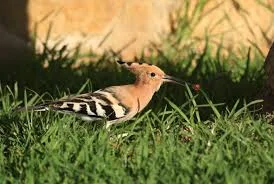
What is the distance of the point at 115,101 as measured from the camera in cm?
689

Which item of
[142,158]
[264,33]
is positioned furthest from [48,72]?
[142,158]

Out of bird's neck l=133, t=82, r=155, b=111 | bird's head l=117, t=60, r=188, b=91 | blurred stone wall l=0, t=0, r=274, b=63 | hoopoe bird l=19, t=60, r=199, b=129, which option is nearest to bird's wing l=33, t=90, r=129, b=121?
hoopoe bird l=19, t=60, r=199, b=129

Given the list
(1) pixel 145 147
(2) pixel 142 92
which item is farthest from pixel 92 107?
(1) pixel 145 147

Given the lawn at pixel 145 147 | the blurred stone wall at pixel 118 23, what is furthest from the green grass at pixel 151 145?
the blurred stone wall at pixel 118 23

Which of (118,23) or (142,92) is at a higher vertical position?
(142,92)

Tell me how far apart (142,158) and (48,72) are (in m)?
3.85

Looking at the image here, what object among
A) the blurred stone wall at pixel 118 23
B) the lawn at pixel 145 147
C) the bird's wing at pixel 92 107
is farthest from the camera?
the blurred stone wall at pixel 118 23

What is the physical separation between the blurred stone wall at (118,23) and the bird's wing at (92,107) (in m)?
3.55

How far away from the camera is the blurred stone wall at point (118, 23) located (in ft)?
34.0

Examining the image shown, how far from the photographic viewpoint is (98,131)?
21.3 feet

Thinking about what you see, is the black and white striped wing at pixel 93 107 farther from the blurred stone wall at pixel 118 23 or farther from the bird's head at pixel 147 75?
the blurred stone wall at pixel 118 23

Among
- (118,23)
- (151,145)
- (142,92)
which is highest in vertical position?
(142,92)

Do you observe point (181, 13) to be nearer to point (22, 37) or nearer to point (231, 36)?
point (231, 36)

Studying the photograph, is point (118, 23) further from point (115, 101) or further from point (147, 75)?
point (115, 101)
